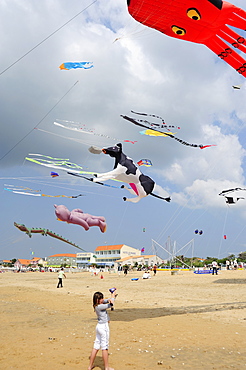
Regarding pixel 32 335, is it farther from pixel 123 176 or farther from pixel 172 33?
pixel 172 33

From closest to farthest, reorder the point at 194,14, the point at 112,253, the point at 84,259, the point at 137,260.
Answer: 1. the point at 194,14
2. the point at 137,260
3. the point at 112,253
4. the point at 84,259

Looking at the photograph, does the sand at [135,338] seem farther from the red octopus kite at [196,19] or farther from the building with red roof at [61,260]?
the building with red roof at [61,260]

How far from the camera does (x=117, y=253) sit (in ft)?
385

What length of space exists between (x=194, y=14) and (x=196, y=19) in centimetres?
26

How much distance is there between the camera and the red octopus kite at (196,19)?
1121 cm

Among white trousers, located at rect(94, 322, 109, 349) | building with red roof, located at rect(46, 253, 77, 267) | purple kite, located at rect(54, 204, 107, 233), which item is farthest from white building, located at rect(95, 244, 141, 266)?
white trousers, located at rect(94, 322, 109, 349)

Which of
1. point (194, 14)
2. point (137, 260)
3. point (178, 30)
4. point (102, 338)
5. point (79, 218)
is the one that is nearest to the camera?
point (102, 338)

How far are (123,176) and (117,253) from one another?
4225 inches

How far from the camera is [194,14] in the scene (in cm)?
1147

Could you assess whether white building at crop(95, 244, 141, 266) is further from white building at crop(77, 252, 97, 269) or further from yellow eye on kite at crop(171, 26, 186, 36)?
yellow eye on kite at crop(171, 26, 186, 36)

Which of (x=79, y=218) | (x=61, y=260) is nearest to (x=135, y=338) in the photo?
(x=79, y=218)

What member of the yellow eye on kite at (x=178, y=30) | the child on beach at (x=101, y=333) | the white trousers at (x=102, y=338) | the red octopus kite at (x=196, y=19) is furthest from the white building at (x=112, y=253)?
the white trousers at (x=102, y=338)

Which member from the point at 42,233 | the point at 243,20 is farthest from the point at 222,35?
the point at 42,233

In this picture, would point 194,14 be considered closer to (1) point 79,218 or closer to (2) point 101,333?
(2) point 101,333
